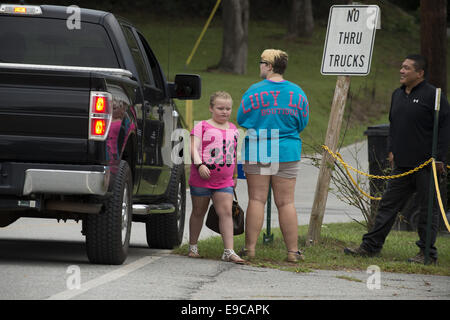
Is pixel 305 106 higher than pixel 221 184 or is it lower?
higher

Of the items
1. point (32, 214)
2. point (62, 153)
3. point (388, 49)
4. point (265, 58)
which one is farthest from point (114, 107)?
point (388, 49)

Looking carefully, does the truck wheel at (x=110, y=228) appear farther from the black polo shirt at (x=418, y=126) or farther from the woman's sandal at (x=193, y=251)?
the black polo shirt at (x=418, y=126)

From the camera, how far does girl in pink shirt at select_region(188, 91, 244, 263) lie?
912cm

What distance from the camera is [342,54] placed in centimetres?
1070

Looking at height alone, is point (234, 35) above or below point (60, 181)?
above

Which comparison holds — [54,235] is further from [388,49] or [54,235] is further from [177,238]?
[388,49]

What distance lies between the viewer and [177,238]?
10.7 m

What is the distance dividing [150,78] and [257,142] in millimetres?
1440

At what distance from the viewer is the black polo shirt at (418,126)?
375 inches

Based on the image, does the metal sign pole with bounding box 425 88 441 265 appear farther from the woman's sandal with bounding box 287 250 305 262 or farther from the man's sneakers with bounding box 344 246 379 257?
the woman's sandal with bounding box 287 250 305 262

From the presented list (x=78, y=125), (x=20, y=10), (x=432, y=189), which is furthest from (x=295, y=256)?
(x=20, y=10)

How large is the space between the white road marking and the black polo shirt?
2459 millimetres

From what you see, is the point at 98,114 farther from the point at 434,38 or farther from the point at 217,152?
the point at 434,38

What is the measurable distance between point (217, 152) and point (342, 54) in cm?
223
